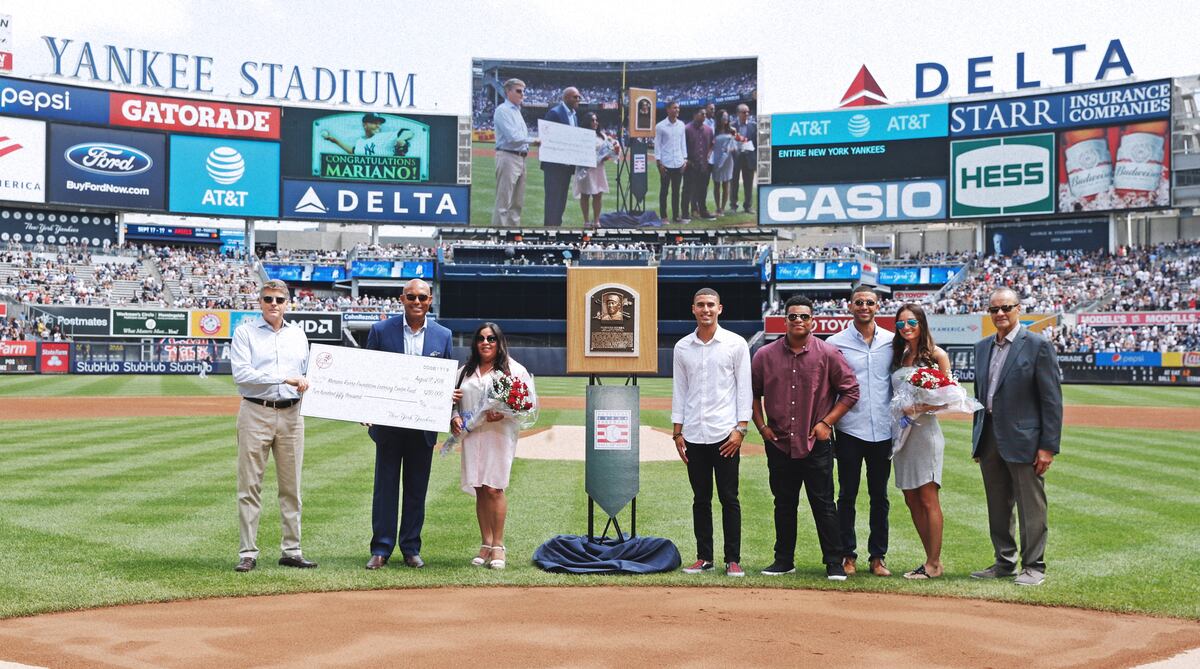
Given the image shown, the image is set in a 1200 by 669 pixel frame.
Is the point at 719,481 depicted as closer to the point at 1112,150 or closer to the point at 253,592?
the point at 253,592

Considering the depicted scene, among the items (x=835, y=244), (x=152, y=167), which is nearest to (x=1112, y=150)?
(x=835, y=244)

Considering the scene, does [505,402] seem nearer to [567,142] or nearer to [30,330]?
[30,330]

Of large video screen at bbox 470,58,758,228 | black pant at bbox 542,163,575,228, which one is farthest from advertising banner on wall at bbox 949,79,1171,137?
black pant at bbox 542,163,575,228

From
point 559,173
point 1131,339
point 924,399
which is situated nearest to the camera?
point 924,399

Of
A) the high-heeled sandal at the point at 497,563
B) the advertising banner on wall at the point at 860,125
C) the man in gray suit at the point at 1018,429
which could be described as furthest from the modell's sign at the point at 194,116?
the man in gray suit at the point at 1018,429

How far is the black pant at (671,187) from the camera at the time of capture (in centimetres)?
6297

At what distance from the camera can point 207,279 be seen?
2334 inches

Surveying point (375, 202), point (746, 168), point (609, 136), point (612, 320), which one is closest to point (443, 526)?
point (612, 320)

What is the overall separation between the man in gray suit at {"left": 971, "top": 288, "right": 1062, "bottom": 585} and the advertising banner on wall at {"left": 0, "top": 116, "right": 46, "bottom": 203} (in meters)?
59.2

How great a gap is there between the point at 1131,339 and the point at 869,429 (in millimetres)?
41507

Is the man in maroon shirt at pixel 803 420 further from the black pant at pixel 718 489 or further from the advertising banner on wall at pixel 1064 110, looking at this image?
the advertising banner on wall at pixel 1064 110

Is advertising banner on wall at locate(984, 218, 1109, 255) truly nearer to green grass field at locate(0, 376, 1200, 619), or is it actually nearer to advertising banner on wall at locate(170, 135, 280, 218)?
advertising banner on wall at locate(170, 135, 280, 218)

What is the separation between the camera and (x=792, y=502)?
26.1ft

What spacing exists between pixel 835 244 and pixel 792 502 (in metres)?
65.8
